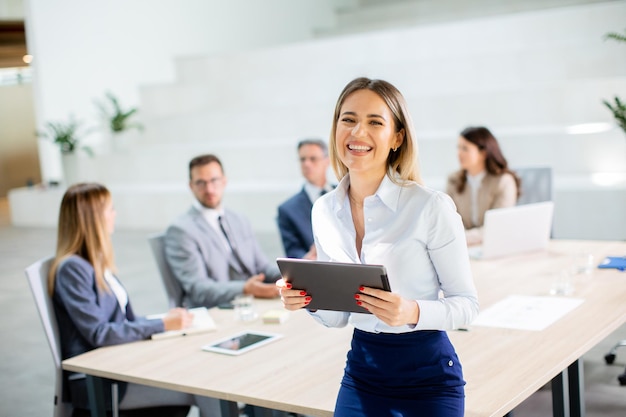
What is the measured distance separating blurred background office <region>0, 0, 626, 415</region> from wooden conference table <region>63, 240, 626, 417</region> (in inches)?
93.9

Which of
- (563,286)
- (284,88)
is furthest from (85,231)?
(284,88)

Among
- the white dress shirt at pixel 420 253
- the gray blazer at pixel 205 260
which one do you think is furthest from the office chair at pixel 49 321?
the white dress shirt at pixel 420 253

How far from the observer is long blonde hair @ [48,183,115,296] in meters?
3.05

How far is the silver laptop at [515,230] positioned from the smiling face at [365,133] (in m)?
1.82

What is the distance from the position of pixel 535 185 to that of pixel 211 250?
7.22ft

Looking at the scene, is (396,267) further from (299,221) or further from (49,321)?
(299,221)

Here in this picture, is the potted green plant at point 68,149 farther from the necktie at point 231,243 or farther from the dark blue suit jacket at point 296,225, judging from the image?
the necktie at point 231,243

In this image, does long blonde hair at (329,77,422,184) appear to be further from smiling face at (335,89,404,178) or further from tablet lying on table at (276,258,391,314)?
tablet lying on table at (276,258,391,314)

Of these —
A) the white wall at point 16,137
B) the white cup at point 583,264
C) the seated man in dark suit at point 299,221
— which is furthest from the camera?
the white wall at point 16,137

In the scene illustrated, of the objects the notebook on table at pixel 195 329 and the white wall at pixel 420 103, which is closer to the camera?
the notebook on table at pixel 195 329

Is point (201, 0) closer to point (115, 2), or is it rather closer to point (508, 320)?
point (115, 2)

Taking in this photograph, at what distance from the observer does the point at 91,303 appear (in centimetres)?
298

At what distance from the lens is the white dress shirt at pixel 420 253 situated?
2115 millimetres

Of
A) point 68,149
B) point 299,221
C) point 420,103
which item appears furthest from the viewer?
point 68,149
